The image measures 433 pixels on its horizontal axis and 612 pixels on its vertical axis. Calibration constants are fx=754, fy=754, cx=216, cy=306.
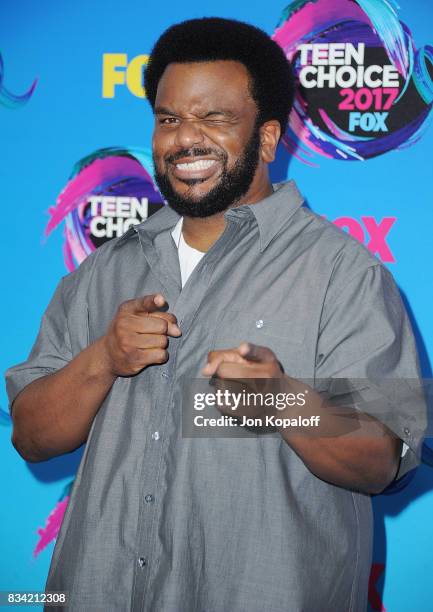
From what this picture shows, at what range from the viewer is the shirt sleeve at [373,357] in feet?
3.59

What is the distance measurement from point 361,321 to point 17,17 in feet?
4.83

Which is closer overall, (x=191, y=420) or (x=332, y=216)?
(x=191, y=420)

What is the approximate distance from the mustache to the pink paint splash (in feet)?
3.67

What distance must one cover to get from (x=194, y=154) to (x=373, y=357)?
0.48 m

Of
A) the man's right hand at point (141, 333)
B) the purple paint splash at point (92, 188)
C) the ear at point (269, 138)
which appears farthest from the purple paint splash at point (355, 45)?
the man's right hand at point (141, 333)

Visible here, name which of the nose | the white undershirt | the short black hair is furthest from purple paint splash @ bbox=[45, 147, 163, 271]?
the nose

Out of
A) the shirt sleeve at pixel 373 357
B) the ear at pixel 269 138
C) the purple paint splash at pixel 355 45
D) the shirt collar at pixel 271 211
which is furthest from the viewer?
the purple paint splash at pixel 355 45

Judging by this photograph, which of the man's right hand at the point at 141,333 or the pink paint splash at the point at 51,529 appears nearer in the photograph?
the man's right hand at the point at 141,333

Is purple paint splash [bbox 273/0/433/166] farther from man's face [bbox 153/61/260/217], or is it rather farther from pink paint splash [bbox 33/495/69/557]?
pink paint splash [bbox 33/495/69/557]

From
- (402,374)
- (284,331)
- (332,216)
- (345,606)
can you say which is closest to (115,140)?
(332,216)

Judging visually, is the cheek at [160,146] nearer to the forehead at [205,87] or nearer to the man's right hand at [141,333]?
the forehead at [205,87]

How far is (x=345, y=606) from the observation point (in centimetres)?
118

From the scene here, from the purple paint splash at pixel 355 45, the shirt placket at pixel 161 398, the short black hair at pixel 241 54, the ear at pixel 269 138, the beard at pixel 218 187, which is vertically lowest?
the shirt placket at pixel 161 398

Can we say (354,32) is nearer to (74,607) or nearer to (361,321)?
(361,321)
